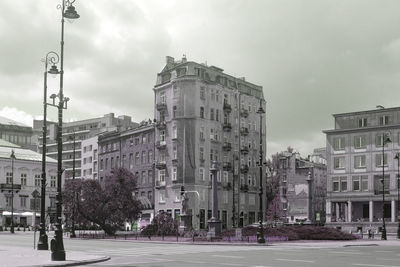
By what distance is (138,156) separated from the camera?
99062 millimetres

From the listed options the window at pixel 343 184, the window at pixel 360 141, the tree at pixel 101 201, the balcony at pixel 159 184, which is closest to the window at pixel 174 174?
the balcony at pixel 159 184

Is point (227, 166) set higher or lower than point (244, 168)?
higher

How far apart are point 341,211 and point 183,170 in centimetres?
3025

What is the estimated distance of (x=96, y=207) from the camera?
63875 millimetres

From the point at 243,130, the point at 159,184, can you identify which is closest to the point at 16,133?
the point at 159,184

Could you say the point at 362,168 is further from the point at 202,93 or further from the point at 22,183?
the point at 22,183

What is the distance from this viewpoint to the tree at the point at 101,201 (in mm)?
63969

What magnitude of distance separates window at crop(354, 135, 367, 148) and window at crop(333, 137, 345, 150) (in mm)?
2289

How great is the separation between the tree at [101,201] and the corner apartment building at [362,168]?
4005 centimetres

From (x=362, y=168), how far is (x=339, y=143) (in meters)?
5.72

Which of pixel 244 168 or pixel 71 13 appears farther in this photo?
pixel 244 168

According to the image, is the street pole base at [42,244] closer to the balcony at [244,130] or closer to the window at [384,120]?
the balcony at [244,130]

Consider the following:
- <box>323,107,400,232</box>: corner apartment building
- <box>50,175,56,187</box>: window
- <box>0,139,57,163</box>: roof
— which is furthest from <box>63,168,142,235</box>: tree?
<box>50,175,56,187</box>: window

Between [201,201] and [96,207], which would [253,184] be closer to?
[201,201]
